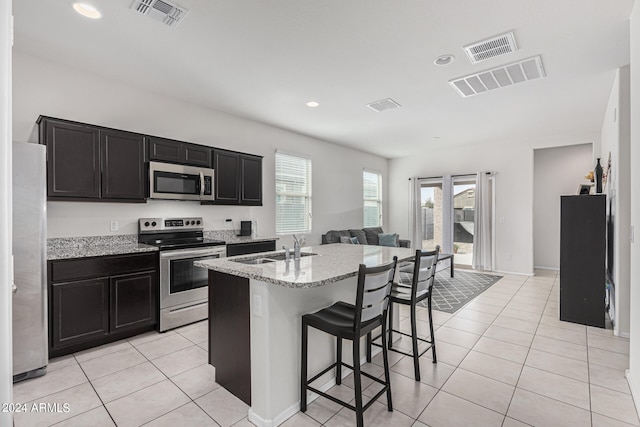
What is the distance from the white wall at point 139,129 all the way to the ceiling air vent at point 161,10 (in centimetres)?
160

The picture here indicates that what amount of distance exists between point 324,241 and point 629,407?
4701mm

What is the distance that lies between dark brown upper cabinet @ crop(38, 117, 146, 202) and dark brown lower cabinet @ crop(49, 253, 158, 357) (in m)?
0.70

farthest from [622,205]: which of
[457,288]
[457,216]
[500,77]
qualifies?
[457,216]

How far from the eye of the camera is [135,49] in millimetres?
2902

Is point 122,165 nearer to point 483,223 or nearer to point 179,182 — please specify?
point 179,182

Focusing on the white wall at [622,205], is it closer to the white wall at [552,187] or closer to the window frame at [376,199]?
the white wall at [552,187]

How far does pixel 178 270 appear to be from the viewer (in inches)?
139

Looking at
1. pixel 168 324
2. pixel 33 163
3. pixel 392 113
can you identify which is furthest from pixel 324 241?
pixel 33 163

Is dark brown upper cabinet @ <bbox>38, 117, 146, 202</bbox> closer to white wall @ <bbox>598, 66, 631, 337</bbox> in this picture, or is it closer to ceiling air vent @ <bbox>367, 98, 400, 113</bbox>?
ceiling air vent @ <bbox>367, 98, 400, 113</bbox>

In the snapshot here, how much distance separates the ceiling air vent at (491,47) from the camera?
271cm

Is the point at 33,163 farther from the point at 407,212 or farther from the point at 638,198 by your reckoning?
the point at 407,212

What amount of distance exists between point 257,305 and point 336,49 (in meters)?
2.35

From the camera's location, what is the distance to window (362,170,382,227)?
7828mm

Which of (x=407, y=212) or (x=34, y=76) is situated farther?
(x=407, y=212)
